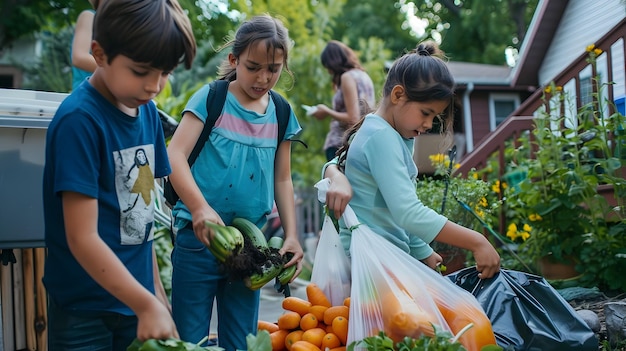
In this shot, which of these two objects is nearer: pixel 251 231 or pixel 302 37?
pixel 251 231

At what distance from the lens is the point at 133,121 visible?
2.15 metres

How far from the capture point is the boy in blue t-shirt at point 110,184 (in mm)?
1897

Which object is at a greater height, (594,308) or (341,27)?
(341,27)

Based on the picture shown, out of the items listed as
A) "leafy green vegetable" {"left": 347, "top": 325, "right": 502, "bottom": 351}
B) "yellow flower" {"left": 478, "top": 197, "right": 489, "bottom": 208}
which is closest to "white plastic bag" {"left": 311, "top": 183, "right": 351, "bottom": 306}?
"leafy green vegetable" {"left": 347, "top": 325, "right": 502, "bottom": 351}

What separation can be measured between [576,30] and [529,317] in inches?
405

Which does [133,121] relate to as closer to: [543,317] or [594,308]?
[543,317]

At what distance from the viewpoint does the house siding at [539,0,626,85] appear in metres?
9.21

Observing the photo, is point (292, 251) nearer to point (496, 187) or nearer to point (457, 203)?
Answer: point (457, 203)

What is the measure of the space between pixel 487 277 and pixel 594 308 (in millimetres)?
1882

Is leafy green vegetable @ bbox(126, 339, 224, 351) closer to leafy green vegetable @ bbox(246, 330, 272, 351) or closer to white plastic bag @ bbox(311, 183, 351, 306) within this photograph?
leafy green vegetable @ bbox(246, 330, 272, 351)

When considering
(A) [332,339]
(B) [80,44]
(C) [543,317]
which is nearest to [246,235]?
(A) [332,339]

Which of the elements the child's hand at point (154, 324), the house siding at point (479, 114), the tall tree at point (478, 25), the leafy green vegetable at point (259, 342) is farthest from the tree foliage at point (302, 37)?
the house siding at point (479, 114)

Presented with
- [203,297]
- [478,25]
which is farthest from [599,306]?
[478,25]

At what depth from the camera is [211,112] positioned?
109 inches
